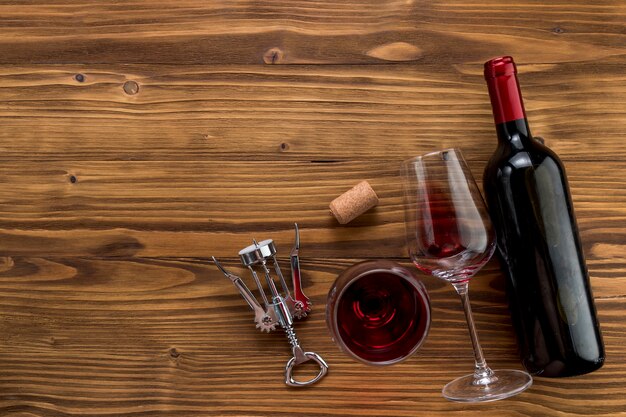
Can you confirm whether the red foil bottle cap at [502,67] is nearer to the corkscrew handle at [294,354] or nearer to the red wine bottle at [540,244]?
the red wine bottle at [540,244]

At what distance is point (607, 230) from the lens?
1.14 metres

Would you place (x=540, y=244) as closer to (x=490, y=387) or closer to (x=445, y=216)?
(x=445, y=216)

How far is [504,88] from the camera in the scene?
0.96 meters

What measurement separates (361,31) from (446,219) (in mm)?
387

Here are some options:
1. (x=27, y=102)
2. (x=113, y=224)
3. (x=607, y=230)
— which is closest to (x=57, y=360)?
(x=113, y=224)

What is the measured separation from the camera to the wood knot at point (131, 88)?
1.17m

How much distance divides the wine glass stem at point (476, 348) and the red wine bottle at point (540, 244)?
0.25 ft

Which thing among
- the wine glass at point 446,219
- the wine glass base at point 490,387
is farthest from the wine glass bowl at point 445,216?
the wine glass base at point 490,387

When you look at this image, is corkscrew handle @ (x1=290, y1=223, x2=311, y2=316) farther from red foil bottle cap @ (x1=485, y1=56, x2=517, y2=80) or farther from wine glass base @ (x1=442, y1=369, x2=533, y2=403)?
red foil bottle cap @ (x1=485, y1=56, x2=517, y2=80)

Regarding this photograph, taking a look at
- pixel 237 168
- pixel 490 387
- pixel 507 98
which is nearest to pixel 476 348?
pixel 490 387

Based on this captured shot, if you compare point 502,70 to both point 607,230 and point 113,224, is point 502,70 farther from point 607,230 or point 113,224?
point 113,224

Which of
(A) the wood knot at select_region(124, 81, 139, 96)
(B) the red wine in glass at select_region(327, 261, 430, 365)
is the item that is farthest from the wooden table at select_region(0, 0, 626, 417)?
(B) the red wine in glass at select_region(327, 261, 430, 365)

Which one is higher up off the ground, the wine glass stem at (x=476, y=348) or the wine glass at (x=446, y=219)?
the wine glass at (x=446, y=219)

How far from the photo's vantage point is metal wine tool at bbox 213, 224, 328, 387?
1.10 metres
